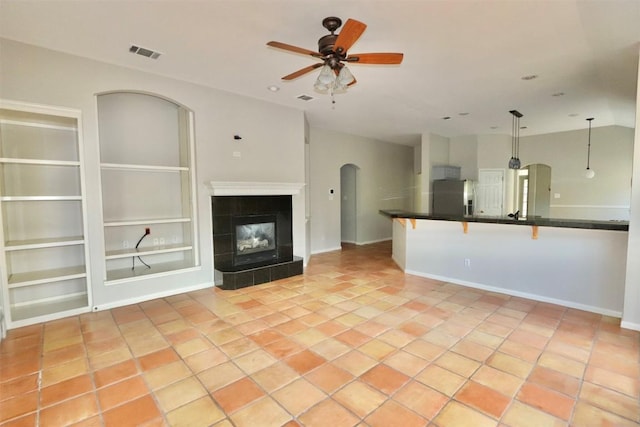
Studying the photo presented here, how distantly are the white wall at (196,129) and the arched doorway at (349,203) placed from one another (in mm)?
2857

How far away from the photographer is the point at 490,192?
7750mm

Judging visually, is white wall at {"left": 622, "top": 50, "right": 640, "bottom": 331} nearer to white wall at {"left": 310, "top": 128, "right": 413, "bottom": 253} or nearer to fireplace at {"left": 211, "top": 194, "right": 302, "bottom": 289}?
fireplace at {"left": 211, "top": 194, "right": 302, "bottom": 289}

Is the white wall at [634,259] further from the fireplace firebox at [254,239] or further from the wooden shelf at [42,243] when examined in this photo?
the wooden shelf at [42,243]

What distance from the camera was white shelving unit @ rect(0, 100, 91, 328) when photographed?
10.4ft

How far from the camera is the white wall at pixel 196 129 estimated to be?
314cm

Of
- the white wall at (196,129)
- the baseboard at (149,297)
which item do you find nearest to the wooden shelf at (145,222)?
the white wall at (196,129)

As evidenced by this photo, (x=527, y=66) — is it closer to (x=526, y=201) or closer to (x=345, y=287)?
(x=345, y=287)

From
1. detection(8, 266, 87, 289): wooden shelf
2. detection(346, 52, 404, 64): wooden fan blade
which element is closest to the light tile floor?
detection(8, 266, 87, 289): wooden shelf

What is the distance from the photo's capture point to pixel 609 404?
6.40 feet

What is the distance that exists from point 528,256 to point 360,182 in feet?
15.0

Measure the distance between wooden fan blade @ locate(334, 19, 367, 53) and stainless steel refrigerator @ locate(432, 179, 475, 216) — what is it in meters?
5.72

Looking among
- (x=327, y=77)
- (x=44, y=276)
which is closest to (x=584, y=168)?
(x=327, y=77)

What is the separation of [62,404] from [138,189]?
2.81 m

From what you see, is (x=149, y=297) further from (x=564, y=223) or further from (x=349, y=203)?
(x=349, y=203)
